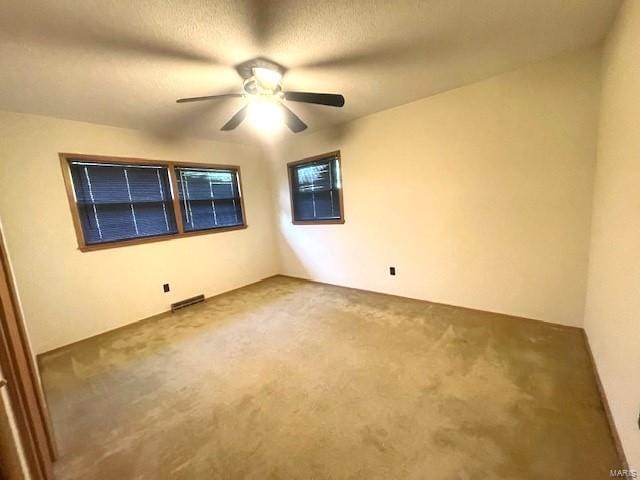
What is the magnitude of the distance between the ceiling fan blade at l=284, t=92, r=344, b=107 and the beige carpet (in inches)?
81.8

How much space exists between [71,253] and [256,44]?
290 centimetres

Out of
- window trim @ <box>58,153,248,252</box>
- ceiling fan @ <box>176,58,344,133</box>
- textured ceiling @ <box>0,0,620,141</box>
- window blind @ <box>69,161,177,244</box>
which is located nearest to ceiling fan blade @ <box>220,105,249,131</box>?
ceiling fan @ <box>176,58,344,133</box>

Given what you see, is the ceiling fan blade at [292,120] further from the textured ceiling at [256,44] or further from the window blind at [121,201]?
the window blind at [121,201]

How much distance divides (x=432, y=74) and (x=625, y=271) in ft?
6.52

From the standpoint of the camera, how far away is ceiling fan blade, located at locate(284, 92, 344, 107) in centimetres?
191

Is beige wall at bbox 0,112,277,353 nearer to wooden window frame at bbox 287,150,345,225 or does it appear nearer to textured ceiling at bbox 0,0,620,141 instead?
textured ceiling at bbox 0,0,620,141

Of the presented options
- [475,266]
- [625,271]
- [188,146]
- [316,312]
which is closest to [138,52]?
[188,146]

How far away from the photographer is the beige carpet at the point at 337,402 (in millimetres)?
1262

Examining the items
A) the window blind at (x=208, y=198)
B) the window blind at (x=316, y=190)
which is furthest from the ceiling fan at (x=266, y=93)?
the window blind at (x=208, y=198)

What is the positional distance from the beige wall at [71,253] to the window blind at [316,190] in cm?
134

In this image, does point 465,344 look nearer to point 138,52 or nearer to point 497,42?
point 497,42

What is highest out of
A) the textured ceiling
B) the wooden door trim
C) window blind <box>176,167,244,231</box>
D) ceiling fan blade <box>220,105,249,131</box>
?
the textured ceiling

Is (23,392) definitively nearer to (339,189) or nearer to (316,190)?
(339,189)

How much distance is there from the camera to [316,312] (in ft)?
10.1
